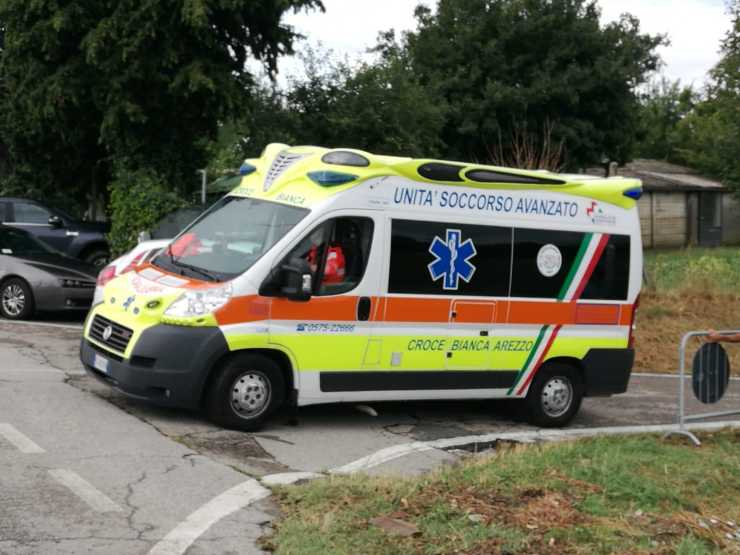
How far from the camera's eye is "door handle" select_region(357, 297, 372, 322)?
914cm

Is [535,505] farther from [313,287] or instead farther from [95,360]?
[95,360]

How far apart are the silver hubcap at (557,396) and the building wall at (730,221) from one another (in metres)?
37.9

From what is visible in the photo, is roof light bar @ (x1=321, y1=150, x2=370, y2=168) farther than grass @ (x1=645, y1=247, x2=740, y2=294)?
No

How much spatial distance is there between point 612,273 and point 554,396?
1341mm

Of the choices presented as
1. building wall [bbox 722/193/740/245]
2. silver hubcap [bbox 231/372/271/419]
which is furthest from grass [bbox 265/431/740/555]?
building wall [bbox 722/193/740/245]

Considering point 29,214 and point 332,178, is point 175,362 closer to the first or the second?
point 332,178

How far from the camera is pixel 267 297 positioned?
8.74 m

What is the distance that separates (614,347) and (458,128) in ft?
80.3

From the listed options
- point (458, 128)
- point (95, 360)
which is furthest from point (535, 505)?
point (458, 128)

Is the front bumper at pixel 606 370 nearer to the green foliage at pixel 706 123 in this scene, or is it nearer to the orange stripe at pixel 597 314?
the orange stripe at pixel 597 314

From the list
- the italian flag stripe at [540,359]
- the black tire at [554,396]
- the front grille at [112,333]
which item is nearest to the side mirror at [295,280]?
the front grille at [112,333]

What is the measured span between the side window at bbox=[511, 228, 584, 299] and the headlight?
2.84 metres

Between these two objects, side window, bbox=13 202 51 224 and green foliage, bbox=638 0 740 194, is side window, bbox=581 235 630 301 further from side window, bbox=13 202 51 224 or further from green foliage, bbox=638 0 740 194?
green foliage, bbox=638 0 740 194

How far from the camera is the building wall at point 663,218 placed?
4216cm
